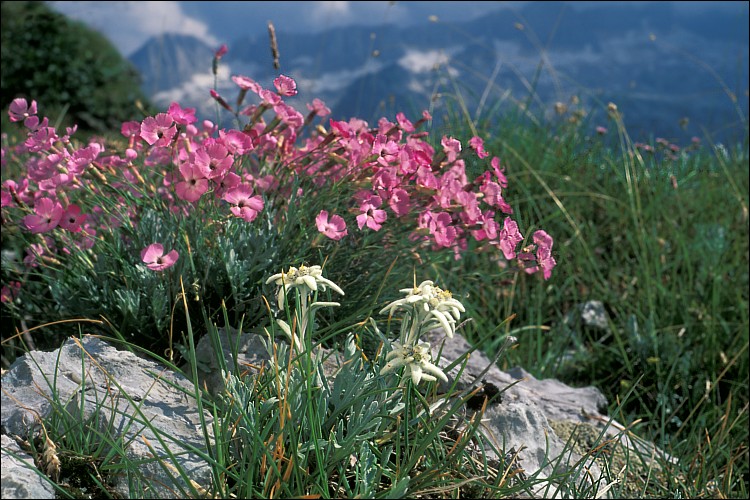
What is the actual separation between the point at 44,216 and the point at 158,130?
1.78ft

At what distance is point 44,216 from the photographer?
242 cm

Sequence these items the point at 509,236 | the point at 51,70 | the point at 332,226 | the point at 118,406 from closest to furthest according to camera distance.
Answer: the point at 118,406
the point at 332,226
the point at 509,236
the point at 51,70

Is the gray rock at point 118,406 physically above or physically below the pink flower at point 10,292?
above

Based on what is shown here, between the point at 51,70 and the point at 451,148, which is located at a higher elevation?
the point at 451,148

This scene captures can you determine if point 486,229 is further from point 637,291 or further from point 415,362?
point 637,291

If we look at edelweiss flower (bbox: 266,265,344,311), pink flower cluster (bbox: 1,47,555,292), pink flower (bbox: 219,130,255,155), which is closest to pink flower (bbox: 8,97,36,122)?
pink flower cluster (bbox: 1,47,555,292)

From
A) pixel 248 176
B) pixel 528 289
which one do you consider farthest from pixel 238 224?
pixel 528 289

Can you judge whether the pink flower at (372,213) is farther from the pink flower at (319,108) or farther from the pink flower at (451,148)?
the pink flower at (319,108)

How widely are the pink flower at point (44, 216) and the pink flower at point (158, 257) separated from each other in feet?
1.44

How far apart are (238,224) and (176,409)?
72cm

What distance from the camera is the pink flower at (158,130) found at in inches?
87.7

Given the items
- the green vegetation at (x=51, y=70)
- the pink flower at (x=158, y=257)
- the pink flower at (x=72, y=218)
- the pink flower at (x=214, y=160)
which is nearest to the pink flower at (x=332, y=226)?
the pink flower at (x=214, y=160)

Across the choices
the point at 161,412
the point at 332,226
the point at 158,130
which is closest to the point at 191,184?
the point at 158,130

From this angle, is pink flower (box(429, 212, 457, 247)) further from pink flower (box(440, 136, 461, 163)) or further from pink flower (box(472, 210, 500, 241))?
pink flower (box(440, 136, 461, 163))
